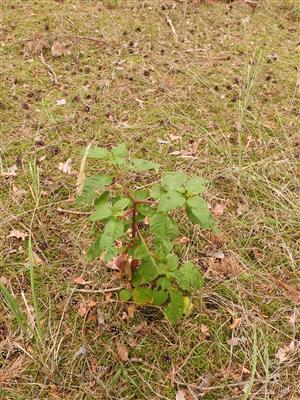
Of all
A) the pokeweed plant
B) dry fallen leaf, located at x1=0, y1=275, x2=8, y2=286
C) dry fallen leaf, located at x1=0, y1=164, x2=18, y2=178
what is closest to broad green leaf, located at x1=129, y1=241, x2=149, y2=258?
the pokeweed plant

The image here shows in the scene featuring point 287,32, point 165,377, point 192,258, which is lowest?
point 165,377

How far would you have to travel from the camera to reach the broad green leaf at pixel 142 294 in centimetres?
210

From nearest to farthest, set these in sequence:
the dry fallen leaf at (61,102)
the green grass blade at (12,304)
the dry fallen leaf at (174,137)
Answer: the green grass blade at (12,304)
the dry fallen leaf at (174,137)
the dry fallen leaf at (61,102)

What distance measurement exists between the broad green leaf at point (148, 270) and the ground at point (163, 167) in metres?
0.39

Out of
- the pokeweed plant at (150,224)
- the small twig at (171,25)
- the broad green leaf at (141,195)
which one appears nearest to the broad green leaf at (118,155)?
the pokeweed plant at (150,224)

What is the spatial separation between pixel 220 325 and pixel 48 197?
1.37m

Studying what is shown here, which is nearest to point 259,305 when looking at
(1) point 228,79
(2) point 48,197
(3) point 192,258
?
(3) point 192,258

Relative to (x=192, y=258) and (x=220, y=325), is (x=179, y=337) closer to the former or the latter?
(x=220, y=325)

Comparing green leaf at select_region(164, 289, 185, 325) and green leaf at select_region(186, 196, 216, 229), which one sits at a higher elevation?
green leaf at select_region(186, 196, 216, 229)

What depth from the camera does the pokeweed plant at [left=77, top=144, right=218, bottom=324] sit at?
68.9 inches

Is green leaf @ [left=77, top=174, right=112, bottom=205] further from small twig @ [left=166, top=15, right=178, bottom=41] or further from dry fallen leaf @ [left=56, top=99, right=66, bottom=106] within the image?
small twig @ [left=166, top=15, right=178, bottom=41]

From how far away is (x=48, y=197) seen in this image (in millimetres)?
2828

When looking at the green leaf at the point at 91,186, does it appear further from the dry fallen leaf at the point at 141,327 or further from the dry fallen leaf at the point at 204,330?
the dry fallen leaf at the point at 204,330

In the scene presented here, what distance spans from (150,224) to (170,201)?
0.43 feet
